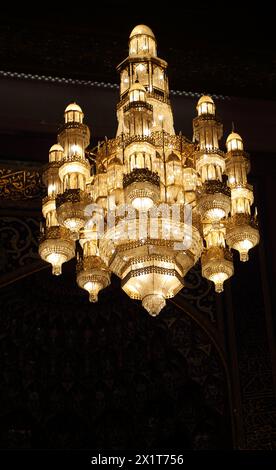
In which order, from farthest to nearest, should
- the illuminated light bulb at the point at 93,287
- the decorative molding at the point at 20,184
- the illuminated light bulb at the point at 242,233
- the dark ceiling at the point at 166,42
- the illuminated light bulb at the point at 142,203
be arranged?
the decorative molding at the point at 20,184 → the dark ceiling at the point at 166,42 → the illuminated light bulb at the point at 93,287 → the illuminated light bulb at the point at 242,233 → the illuminated light bulb at the point at 142,203

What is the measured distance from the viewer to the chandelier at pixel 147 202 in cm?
378

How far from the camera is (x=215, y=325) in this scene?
18.6 feet

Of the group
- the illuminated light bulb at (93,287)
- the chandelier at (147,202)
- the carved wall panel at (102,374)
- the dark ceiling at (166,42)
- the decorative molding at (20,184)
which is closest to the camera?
the chandelier at (147,202)

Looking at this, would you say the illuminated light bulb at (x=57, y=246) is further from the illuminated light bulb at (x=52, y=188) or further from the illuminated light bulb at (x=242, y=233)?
the illuminated light bulb at (x=242, y=233)

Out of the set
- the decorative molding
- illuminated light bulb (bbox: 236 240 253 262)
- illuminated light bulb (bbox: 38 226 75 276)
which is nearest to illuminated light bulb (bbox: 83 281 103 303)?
illuminated light bulb (bbox: 38 226 75 276)

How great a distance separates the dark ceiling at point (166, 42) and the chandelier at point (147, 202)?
1.53 m

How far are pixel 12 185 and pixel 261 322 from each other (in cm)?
196

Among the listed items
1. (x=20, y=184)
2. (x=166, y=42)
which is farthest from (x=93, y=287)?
(x=166, y=42)

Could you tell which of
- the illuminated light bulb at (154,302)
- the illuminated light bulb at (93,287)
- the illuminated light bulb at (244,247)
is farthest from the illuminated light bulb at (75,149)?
the illuminated light bulb at (244,247)

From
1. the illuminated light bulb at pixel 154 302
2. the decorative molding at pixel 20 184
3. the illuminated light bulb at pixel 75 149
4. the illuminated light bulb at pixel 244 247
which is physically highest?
the decorative molding at pixel 20 184

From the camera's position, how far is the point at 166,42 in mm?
5855
